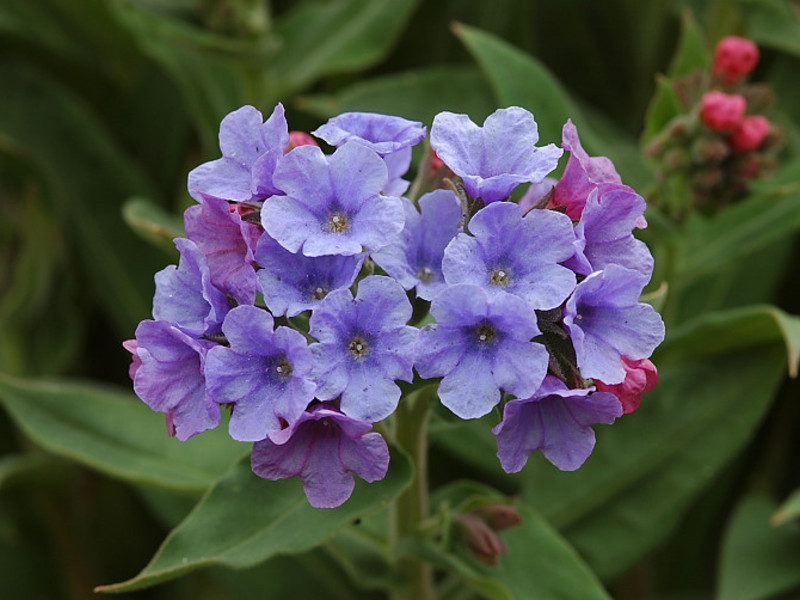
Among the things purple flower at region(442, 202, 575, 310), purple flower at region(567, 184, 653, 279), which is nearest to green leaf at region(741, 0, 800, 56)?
purple flower at region(567, 184, 653, 279)

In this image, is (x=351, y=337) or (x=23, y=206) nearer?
(x=351, y=337)

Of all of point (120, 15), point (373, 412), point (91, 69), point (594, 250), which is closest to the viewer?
point (373, 412)

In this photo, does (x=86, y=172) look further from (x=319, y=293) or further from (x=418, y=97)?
(x=319, y=293)

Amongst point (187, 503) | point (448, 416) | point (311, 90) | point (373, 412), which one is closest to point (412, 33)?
point (311, 90)

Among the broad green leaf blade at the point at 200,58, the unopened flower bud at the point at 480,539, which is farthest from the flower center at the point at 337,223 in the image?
the broad green leaf blade at the point at 200,58

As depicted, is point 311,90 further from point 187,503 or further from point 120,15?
point 187,503

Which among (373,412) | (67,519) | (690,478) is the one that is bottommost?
(67,519)
